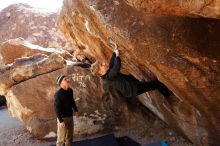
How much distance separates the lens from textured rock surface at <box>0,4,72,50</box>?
2022 cm

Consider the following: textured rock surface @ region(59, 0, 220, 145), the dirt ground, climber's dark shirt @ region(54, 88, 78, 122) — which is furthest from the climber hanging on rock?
the dirt ground

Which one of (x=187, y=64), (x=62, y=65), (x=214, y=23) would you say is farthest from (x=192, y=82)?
(x=62, y=65)

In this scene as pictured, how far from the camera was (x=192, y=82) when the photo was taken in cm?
620

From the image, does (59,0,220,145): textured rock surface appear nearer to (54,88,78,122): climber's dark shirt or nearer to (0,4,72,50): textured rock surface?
(54,88,78,122): climber's dark shirt

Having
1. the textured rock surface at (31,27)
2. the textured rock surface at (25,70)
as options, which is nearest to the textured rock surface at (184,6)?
the textured rock surface at (25,70)

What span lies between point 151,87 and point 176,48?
6.13 feet

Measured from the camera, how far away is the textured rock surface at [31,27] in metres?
20.2

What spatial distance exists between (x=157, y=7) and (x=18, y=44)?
988cm

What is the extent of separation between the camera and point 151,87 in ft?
24.3

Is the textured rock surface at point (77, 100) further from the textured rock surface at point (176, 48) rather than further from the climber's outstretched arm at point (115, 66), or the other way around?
the climber's outstretched arm at point (115, 66)

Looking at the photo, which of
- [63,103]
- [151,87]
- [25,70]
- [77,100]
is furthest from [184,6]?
[25,70]

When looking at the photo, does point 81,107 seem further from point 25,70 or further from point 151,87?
point 151,87

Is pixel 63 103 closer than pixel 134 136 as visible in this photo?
Yes

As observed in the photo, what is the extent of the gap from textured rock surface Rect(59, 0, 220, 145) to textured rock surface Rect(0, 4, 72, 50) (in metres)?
12.8
